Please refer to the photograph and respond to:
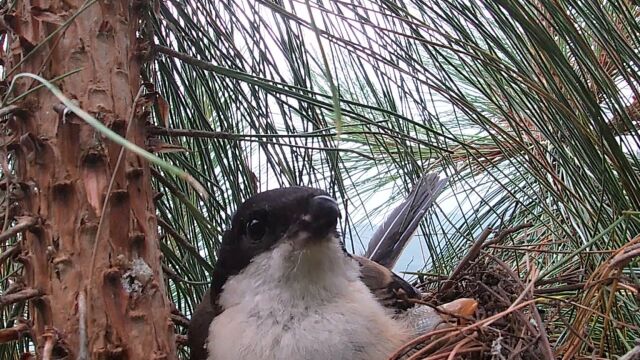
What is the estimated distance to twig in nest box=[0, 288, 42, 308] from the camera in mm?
750

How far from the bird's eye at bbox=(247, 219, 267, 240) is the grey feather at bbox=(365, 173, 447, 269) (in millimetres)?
355

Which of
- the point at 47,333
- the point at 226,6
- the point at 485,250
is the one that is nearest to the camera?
the point at 47,333

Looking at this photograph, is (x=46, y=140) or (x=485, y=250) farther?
(x=485, y=250)

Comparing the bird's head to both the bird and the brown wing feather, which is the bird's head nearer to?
the bird

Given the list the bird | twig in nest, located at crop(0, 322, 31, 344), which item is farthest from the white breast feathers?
twig in nest, located at crop(0, 322, 31, 344)

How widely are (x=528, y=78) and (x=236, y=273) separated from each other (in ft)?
1.67

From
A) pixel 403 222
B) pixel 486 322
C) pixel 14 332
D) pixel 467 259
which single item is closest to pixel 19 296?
pixel 14 332

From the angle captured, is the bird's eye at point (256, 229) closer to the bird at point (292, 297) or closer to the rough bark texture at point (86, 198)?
the bird at point (292, 297)

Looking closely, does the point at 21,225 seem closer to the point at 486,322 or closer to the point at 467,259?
the point at 486,322

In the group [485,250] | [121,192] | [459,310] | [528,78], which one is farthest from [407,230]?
[121,192]

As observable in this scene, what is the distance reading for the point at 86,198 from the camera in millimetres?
811

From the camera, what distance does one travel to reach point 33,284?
0.82m

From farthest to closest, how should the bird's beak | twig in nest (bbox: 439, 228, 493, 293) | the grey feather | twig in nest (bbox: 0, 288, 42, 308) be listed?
the grey feather < twig in nest (bbox: 439, 228, 493, 293) < the bird's beak < twig in nest (bbox: 0, 288, 42, 308)

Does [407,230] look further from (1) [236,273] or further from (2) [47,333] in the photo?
(2) [47,333]
